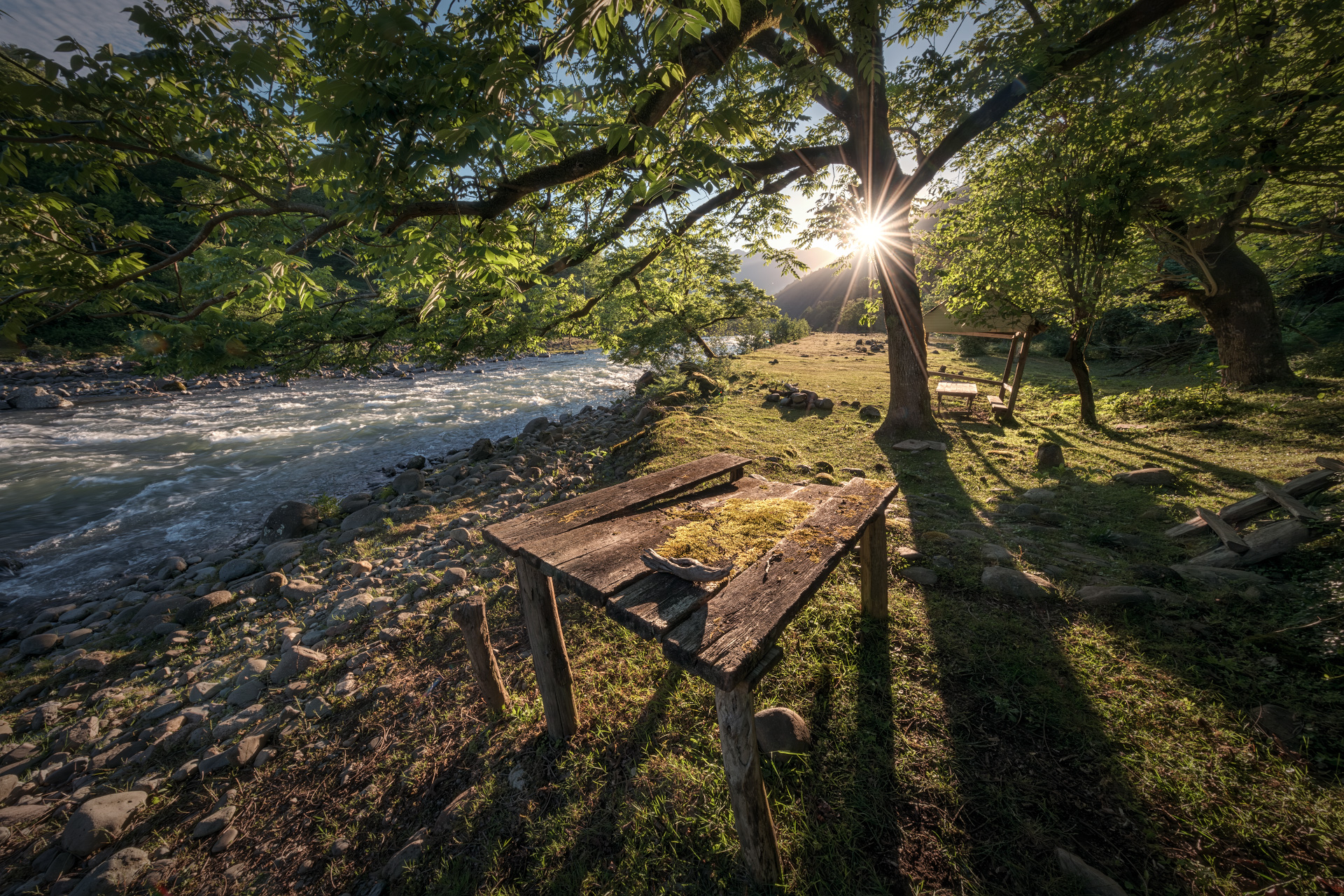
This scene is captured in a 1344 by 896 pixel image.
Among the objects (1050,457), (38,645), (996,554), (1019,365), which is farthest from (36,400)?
(1019,365)

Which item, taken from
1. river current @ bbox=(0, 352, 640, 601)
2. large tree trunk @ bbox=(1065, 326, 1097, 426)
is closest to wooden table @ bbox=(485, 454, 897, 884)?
river current @ bbox=(0, 352, 640, 601)

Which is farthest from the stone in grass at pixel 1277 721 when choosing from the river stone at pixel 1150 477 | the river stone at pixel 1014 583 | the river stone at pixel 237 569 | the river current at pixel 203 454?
the river current at pixel 203 454

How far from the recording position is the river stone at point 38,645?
4.55 m

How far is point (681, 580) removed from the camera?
218cm

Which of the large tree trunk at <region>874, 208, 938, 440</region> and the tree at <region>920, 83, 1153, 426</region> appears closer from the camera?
the tree at <region>920, 83, 1153, 426</region>

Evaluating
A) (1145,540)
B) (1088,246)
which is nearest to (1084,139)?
(1088,246)

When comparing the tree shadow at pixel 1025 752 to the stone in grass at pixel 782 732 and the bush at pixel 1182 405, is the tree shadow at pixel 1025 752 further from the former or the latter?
the bush at pixel 1182 405

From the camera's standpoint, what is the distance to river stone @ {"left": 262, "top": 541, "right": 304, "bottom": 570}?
5.87 m

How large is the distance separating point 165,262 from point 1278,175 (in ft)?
43.5

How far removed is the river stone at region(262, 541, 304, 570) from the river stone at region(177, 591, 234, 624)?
32.0 inches

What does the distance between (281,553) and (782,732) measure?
280 inches

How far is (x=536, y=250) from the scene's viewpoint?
671 cm

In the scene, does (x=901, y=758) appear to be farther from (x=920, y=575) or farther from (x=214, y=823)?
(x=214, y=823)

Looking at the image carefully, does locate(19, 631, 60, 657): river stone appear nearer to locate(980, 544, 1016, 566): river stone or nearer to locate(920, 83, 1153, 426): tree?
locate(980, 544, 1016, 566): river stone
